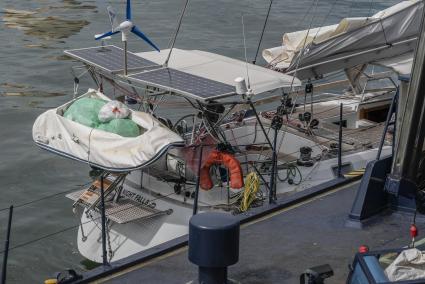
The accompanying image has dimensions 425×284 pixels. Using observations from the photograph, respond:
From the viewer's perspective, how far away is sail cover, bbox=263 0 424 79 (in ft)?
59.1

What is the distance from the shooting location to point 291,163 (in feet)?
55.3

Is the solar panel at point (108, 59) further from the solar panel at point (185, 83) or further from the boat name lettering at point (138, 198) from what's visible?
the boat name lettering at point (138, 198)

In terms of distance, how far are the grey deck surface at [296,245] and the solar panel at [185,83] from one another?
9.48 ft

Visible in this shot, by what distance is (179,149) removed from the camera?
1566cm

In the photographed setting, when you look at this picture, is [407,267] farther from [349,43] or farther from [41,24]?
[41,24]

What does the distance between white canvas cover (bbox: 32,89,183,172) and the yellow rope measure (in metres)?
1.91

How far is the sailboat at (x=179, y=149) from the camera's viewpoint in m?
14.5

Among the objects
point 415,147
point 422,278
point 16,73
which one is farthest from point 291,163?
point 16,73

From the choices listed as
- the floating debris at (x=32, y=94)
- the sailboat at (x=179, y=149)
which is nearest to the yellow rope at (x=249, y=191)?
the sailboat at (x=179, y=149)

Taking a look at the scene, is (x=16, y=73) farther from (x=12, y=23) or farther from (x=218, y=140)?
(x=218, y=140)

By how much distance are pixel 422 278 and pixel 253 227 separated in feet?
12.9

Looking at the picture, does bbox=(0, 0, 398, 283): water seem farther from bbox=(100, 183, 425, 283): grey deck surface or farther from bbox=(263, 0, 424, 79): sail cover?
bbox=(263, 0, 424, 79): sail cover

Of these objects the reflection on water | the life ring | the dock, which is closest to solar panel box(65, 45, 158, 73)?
the life ring

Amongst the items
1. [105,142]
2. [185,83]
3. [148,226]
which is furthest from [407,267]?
[148,226]
